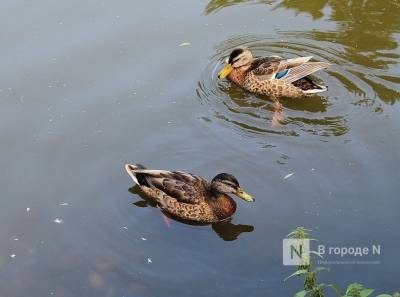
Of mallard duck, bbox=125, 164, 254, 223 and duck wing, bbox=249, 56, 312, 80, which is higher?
duck wing, bbox=249, 56, 312, 80

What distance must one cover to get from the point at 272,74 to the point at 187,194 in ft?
8.74

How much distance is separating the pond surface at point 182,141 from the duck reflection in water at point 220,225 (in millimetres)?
38

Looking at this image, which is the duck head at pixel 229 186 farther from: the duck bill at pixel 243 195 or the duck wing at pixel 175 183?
the duck wing at pixel 175 183

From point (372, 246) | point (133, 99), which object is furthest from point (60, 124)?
point (372, 246)

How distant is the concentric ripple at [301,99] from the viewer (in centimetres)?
872

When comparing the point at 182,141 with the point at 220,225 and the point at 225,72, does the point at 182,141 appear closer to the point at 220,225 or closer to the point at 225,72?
the point at 220,225

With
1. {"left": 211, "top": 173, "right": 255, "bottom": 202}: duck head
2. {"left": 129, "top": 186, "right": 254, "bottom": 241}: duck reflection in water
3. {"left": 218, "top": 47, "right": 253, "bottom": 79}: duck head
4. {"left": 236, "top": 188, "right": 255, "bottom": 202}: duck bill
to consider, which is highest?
{"left": 218, "top": 47, "right": 253, "bottom": 79}: duck head

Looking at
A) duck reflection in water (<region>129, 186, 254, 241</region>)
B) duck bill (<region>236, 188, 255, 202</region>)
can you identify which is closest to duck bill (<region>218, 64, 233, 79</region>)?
duck reflection in water (<region>129, 186, 254, 241</region>)

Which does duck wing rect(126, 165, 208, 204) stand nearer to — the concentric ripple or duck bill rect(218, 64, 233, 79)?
the concentric ripple

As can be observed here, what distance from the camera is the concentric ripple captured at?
8.72 m

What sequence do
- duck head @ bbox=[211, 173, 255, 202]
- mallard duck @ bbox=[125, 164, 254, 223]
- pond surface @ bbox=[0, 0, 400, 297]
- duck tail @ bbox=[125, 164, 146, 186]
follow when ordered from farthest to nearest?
duck tail @ bbox=[125, 164, 146, 186], mallard duck @ bbox=[125, 164, 254, 223], duck head @ bbox=[211, 173, 255, 202], pond surface @ bbox=[0, 0, 400, 297]

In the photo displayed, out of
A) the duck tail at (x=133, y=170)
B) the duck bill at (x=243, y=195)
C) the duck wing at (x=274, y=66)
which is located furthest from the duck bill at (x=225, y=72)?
the duck bill at (x=243, y=195)

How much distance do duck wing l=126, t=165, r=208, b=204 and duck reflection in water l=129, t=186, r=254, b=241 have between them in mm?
189

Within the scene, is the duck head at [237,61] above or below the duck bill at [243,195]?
above
